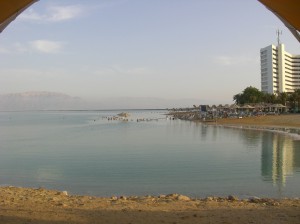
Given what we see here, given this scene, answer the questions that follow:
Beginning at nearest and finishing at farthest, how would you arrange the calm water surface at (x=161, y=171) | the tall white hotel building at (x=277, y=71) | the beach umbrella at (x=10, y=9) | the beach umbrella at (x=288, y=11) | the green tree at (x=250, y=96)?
1. the beach umbrella at (x=288, y=11)
2. the beach umbrella at (x=10, y=9)
3. the calm water surface at (x=161, y=171)
4. the green tree at (x=250, y=96)
5. the tall white hotel building at (x=277, y=71)

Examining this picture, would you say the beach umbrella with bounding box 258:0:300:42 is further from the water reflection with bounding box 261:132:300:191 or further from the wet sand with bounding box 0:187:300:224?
the water reflection with bounding box 261:132:300:191

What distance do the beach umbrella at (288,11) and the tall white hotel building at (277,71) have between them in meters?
135

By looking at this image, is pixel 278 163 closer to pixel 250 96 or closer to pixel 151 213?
pixel 151 213

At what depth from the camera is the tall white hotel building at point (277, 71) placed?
136 m

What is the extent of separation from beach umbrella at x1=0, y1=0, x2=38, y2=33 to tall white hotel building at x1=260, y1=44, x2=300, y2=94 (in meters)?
136

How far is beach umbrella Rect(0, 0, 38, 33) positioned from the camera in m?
4.66

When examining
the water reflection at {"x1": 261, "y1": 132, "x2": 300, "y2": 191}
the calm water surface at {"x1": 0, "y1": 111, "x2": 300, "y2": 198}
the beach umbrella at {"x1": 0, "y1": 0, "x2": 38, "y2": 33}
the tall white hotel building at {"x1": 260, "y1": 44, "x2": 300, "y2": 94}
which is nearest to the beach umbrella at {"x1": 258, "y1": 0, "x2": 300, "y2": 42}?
the beach umbrella at {"x1": 0, "y1": 0, "x2": 38, "y2": 33}

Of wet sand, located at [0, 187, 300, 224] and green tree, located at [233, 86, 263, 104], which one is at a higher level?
green tree, located at [233, 86, 263, 104]

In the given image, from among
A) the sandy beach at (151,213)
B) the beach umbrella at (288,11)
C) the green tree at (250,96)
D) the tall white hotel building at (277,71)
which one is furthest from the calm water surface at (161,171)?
the tall white hotel building at (277,71)

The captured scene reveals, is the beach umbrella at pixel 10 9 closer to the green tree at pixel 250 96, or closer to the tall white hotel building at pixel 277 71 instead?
the green tree at pixel 250 96

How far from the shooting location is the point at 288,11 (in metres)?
4.65

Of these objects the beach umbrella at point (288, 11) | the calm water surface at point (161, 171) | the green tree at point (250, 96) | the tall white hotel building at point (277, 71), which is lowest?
the calm water surface at point (161, 171)

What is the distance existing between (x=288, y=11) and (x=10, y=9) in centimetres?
327

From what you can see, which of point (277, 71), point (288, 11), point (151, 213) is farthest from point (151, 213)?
point (277, 71)
